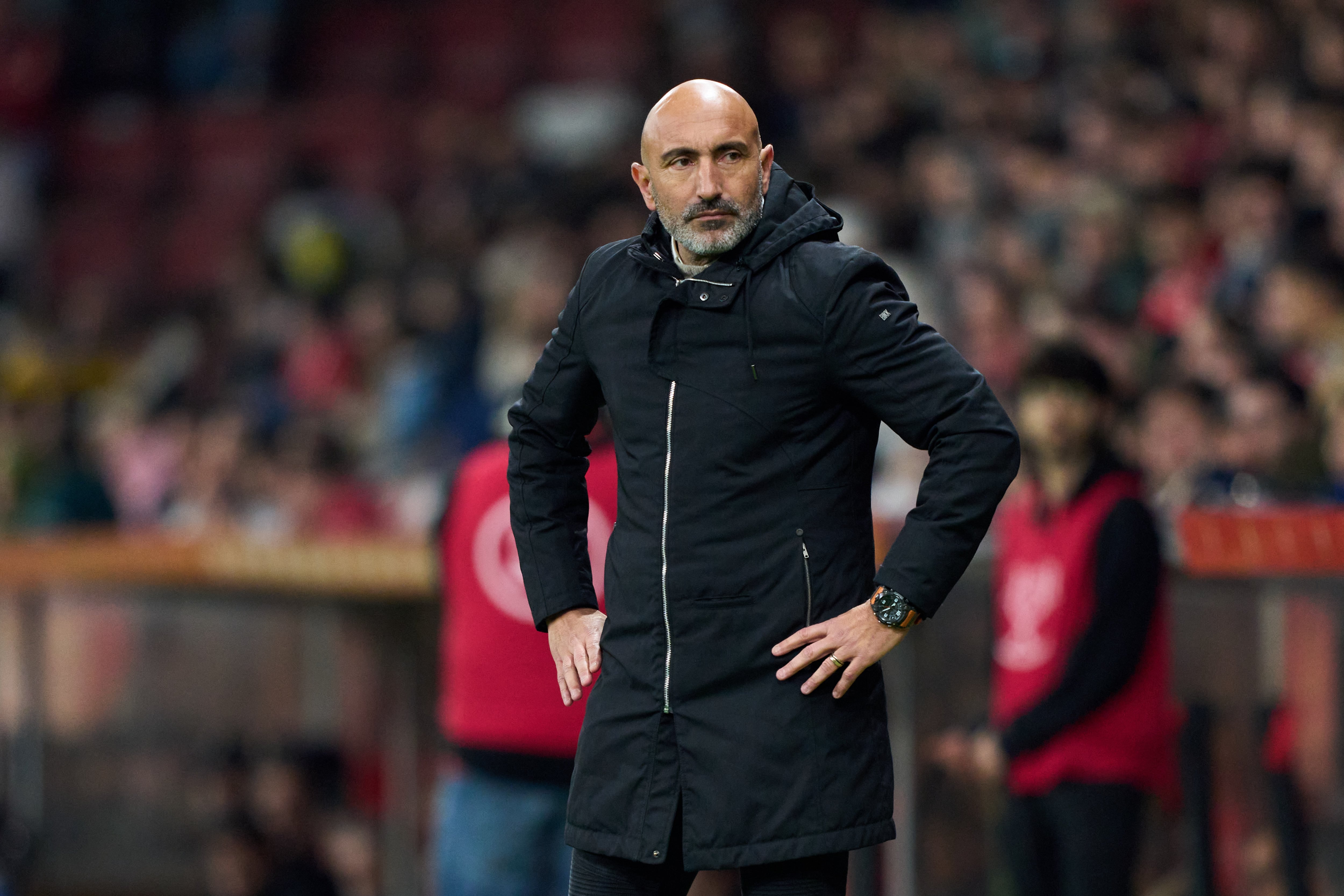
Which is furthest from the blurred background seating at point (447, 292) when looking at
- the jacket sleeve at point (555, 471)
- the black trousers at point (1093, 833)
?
the jacket sleeve at point (555, 471)

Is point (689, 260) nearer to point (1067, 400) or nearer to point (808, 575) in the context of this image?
point (808, 575)

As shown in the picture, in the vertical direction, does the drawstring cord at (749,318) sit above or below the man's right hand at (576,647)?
above

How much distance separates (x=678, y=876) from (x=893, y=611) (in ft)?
1.72

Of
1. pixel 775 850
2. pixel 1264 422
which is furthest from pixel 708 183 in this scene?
pixel 1264 422

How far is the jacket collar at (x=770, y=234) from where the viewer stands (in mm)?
2754

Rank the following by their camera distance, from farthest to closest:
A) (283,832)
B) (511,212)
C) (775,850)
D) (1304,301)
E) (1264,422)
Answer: (511,212) → (1304,301) → (283,832) → (1264,422) → (775,850)

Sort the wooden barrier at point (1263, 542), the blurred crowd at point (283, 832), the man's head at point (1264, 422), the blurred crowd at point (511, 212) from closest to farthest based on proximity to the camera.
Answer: the wooden barrier at point (1263, 542), the man's head at point (1264, 422), the blurred crowd at point (283, 832), the blurred crowd at point (511, 212)

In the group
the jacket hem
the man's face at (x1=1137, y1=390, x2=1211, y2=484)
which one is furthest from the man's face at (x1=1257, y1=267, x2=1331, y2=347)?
the jacket hem

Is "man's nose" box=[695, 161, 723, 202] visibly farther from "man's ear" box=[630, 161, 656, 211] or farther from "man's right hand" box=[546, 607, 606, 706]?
"man's right hand" box=[546, 607, 606, 706]

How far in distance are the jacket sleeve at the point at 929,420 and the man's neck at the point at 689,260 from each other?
21 centimetres

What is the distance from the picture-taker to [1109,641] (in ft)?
13.2

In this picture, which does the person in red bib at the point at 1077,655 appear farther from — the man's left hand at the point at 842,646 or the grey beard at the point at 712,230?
the grey beard at the point at 712,230

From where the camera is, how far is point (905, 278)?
324 inches

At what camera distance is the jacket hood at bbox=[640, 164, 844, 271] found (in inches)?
108
